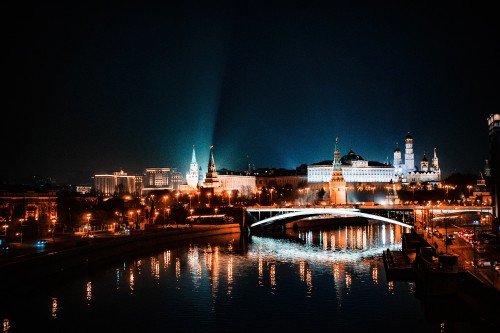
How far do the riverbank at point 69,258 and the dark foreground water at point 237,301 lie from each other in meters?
0.89

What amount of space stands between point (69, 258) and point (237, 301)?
34.6 ft

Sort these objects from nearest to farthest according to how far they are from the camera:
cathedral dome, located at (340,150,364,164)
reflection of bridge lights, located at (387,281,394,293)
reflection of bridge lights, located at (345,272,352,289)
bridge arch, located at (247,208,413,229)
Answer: reflection of bridge lights, located at (387,281,394,293)
reflection of bridge lights, located at (345,272,352,289)
bridge arch, located at (247,208,413,229)
cathedral dome, located at (340,150,364,164)

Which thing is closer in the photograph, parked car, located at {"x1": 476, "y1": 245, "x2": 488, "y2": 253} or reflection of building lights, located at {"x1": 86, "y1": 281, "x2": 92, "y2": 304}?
reflection of building lights, located at {"x1": 86, "y1": 281, "x2": 92, "y2": 304}

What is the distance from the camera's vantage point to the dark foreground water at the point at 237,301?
24.6m

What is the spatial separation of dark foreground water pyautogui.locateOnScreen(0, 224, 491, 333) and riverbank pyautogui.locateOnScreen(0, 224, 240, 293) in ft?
2.93

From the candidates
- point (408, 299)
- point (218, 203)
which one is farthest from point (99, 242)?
point (218, 203)

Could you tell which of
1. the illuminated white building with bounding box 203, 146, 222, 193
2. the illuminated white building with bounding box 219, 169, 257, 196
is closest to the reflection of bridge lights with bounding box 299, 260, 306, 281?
the illuminated white building with bounding box 203, 146, 222, 193

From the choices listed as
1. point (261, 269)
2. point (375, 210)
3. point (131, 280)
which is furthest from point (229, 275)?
point (375, 210)

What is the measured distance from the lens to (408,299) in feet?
94.3

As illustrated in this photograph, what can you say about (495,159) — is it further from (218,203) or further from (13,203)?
(13,203)

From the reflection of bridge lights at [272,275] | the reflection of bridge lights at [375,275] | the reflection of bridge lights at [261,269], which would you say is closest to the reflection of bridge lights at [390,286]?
the reflection of bridge lights at [375,275]

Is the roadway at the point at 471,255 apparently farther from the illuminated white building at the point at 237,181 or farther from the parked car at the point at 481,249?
the illuminated white building at the point at 237,181

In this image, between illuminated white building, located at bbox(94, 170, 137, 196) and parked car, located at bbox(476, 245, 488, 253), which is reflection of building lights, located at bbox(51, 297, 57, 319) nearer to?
parked car, located at bbox(476, 245, 488, 253)

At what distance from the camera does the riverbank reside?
94.9ft
